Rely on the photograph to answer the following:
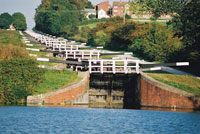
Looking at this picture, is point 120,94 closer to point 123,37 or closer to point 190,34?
point 190,34

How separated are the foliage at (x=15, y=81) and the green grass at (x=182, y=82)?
11855 mm

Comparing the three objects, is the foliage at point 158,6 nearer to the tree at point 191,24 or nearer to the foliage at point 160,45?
the foliage at point 160,45

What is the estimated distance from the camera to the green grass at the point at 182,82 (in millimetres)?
47500

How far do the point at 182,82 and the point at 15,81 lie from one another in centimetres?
1567

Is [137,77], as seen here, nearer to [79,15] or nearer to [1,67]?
[1,67]

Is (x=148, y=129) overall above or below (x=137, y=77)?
below

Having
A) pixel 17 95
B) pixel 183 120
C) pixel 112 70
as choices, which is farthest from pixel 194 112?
pixel 17 95

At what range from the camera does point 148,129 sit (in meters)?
35.0

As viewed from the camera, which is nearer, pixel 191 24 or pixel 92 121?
pixel 92 121

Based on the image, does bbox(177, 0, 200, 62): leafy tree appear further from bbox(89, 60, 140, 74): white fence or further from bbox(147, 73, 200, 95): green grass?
bbox(89, 60, 140, 74): white fence

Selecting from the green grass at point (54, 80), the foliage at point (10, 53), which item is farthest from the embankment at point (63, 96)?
the foliage at point (10, 53)

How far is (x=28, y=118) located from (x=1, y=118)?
1944 mm

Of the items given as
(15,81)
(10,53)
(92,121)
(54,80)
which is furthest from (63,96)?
(92,121)

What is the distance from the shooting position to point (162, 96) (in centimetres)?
4662
